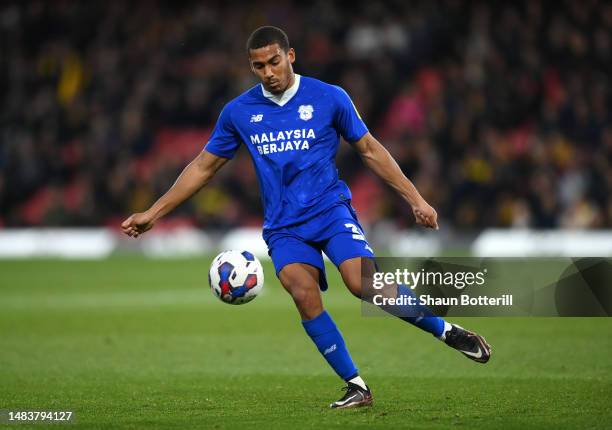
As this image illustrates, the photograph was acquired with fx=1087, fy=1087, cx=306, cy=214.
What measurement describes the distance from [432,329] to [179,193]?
6.14ft

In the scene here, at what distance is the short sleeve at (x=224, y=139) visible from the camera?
716 cm

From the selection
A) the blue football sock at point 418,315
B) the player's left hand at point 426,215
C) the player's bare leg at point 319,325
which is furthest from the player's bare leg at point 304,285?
the player's left hand at point 426,215

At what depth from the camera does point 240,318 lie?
13773mm

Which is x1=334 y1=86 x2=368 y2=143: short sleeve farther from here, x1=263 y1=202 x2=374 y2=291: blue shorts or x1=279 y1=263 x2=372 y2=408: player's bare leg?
x1=279 y1=263 x2=372 y2=408: player's bare leg

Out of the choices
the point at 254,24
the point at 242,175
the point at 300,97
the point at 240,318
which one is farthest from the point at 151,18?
the point at 300,97

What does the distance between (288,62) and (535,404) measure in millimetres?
2706

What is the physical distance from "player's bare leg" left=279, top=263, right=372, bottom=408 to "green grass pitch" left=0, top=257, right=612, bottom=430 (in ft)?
0.51

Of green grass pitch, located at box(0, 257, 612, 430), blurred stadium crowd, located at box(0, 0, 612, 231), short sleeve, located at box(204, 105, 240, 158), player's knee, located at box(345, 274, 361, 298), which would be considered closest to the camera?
green grass pitch, located at box(0, 257, 612, 430)

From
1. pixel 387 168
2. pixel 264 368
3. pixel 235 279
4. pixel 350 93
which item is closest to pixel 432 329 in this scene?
pixel 387 168

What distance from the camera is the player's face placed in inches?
267

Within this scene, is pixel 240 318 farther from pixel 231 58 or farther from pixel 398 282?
pixel 231 58

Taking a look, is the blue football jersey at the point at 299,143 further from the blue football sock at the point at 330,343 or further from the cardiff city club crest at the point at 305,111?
the blue football sock at the point at 330,343

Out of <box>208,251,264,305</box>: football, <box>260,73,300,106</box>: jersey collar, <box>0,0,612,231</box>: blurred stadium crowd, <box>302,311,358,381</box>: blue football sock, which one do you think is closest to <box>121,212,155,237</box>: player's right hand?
<box>208,251,264,305</box>: football

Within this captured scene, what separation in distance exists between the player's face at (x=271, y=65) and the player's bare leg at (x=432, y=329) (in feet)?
3.98
